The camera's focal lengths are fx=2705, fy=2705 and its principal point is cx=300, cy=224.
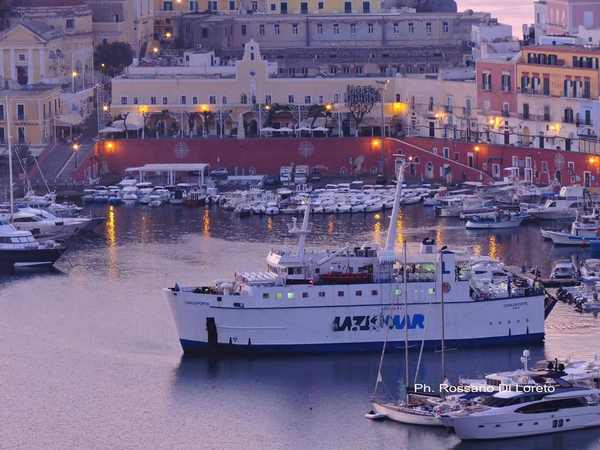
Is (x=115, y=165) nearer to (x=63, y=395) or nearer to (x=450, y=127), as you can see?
(x=450, y=127)

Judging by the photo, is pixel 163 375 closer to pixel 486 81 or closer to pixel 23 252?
pixel 23 252

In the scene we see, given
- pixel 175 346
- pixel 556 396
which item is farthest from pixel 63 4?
pixel 556 396

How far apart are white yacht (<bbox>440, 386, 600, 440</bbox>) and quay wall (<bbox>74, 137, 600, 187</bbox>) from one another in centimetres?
2162

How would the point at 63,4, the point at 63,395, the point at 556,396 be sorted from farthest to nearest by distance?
the point at 63,4 < the point at 63,395 < the point at 556,396

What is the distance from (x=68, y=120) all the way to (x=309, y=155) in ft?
18.5

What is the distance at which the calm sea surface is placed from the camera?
1262 inches

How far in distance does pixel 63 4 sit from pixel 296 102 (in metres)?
7.92

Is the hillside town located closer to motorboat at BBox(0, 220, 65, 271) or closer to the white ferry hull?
motorboat at BBox(0, 220, 65, 271)

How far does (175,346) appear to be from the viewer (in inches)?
1436

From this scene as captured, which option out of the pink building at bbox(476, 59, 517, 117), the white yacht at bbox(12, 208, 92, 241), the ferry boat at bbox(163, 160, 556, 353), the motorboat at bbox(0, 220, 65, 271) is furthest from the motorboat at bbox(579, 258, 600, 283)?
the pink building at bbox(476, 59, 517, 117)

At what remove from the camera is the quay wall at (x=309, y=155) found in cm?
5356

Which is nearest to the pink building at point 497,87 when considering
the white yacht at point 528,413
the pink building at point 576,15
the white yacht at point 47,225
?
the pink building at point 576,15

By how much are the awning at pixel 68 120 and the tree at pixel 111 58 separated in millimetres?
5256

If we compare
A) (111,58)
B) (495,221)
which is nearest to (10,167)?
(495,221)
